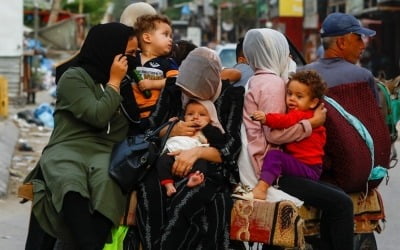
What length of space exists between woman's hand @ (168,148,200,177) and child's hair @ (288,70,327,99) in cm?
63

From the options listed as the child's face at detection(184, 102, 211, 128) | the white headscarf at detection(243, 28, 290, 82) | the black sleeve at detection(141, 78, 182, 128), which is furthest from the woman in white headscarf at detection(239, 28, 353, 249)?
the black sleeve at detection(141, 78, 182, 128)

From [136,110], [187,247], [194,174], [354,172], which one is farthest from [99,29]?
[354,172]

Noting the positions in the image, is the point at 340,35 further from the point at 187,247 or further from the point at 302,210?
the point at 187,247

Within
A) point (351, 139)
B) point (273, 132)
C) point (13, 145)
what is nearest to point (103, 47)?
point (273, 132)

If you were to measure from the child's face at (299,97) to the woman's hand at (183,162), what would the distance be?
554 mm

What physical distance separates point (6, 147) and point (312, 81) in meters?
9.95

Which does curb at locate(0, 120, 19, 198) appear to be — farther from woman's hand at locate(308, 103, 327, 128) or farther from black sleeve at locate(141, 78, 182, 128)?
woman's hand at locate(308, 103, 327, 128)

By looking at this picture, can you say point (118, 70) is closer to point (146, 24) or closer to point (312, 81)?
point (146, 24)

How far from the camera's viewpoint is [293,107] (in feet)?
15.0

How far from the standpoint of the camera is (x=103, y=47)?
462 centimetres

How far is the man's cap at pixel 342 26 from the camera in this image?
16.7ft

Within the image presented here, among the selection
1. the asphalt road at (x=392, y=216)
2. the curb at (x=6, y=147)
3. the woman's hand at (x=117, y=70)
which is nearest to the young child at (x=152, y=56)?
the woman's hand at (x=117, y=70)

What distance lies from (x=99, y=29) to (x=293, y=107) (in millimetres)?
1030

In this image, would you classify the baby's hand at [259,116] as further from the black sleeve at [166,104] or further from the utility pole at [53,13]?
the utility pole at [53,13]
